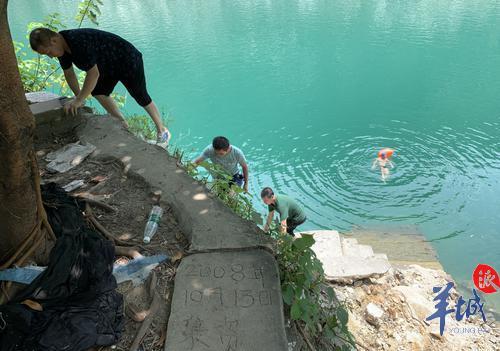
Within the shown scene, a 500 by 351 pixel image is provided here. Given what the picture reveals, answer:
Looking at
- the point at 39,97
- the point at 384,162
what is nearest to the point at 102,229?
the point at 39,97

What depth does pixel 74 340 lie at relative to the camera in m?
1.72

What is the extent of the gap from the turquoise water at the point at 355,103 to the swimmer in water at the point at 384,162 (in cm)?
18

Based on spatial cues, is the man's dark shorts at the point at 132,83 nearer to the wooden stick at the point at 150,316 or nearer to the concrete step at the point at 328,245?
the wooden stick at the point at 150,316

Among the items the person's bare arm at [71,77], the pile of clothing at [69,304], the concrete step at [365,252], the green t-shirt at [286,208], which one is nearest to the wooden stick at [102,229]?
the pile of clothing at [69,304]

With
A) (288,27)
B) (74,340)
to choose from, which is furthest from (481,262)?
(288,27)

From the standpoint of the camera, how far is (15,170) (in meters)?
1.75

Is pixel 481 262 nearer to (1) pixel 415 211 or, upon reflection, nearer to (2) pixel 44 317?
(1) pixel 415 211

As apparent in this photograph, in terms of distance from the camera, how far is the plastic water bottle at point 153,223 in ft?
8.32

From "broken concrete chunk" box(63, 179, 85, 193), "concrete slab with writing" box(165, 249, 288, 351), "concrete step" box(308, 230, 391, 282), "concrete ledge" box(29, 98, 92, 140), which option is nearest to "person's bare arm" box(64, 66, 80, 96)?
"concrete ledge" box(29, 98, 92, 140)

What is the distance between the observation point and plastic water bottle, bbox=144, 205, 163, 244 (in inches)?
99.8

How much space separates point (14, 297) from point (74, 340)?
375 millimetres

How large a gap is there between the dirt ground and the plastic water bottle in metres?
0.03

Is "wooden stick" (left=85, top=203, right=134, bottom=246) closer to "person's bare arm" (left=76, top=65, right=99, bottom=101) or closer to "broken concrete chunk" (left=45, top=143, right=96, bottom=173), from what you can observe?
"broken concrete chunk" (left=45, top=143, right=96, bottom=173)
